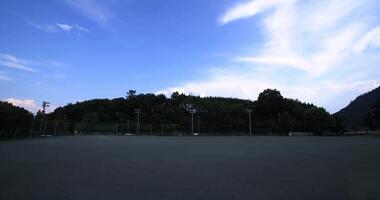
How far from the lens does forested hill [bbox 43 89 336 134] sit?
322ft

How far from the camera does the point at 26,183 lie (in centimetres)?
938

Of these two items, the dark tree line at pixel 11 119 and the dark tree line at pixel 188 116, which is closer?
the dark tree line at pixel 11 119

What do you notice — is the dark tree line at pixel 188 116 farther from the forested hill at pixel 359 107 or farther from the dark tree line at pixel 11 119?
the forested hill at pixel 359 107

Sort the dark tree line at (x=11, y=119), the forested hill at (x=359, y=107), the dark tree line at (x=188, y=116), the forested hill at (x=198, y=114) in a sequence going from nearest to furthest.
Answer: the dark tree line at (x=11, y=119) → the dark tree line at (x=188, y=116) → the forested hill at (x=198, y=114) → the forested hill at (x=359, y=107)

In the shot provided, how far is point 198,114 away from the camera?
367 feet

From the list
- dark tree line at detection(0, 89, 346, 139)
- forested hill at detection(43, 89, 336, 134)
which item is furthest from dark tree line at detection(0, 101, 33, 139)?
forested hill at detection(43, 89, 336, 134)

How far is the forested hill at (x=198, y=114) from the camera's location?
9812cm

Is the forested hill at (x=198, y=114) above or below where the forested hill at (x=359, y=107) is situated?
below

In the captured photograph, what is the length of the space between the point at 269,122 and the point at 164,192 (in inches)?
3712

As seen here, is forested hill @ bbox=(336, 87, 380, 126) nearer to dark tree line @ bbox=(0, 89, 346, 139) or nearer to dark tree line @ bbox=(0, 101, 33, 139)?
dark tree line @ bbox=(0, 89, 346, 139)

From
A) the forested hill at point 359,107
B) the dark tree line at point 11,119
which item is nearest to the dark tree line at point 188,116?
the dark tree line at point 11,119

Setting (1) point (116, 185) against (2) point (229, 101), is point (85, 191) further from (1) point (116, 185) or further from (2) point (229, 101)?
(2) point (229, 101)

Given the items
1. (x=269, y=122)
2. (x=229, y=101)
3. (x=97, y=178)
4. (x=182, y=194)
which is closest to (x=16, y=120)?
(x=97, y=178)

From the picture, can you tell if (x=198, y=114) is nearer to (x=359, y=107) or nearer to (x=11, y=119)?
(x=11, y=119)
